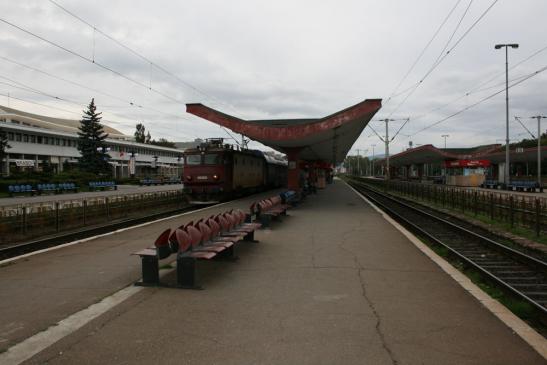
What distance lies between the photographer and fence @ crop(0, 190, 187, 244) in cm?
1151

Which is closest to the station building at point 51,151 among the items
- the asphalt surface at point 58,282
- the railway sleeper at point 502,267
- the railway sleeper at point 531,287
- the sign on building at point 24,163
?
the sign on building at point 24,163

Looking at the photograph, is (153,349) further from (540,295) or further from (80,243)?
(80,243)

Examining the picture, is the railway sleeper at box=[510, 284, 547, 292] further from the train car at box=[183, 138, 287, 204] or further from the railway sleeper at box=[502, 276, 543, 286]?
the train car at box=[183, 138, 287, 204]

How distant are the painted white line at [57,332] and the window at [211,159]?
55.2ft

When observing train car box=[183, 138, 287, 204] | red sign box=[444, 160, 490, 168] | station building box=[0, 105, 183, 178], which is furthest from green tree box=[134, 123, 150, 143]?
train car box=[183, 138, 287, 204]

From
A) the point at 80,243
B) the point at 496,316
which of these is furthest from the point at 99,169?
the point at 496,316

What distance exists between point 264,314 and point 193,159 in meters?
18.6

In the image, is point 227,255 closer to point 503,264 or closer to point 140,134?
point 503,264

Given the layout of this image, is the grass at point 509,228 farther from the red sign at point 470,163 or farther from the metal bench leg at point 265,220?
the red sign at point 470,163

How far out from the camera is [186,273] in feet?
19.8

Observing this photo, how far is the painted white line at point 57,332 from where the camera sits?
12.5 feet

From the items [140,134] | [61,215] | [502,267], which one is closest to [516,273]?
[502,267]

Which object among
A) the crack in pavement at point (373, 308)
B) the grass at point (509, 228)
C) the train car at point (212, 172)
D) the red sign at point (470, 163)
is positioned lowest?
the grass at point (509, 228)

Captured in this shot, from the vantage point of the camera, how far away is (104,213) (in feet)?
50.6
